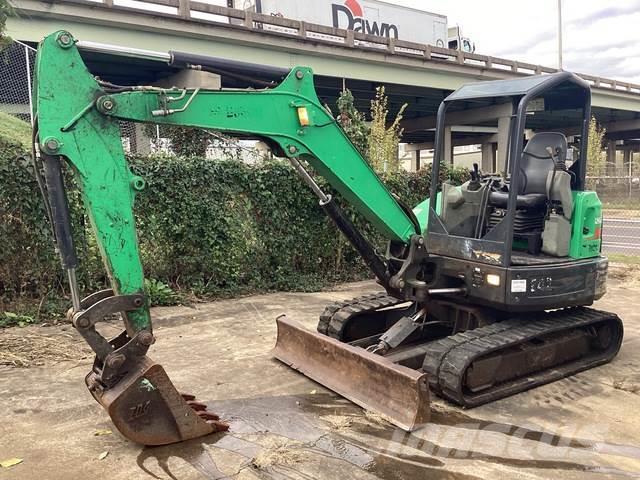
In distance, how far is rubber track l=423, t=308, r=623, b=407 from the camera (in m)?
4.34

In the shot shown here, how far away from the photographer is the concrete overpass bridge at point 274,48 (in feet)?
48.8

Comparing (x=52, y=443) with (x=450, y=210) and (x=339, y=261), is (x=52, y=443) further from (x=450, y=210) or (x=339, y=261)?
(x=339, y=261)

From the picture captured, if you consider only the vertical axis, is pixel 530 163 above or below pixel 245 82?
below

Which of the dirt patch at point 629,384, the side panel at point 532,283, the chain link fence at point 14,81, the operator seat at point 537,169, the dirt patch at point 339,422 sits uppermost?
the chain link fence at point 14,81

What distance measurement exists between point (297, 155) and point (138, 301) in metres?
1.51

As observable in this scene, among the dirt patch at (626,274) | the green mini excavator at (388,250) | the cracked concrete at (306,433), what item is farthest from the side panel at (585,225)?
the dirt patch at (626,274)

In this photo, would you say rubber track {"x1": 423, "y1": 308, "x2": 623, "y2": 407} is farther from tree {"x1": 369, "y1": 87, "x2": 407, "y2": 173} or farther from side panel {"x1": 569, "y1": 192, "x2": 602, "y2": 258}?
tree {"x1": 369, "y1": 87, "x2": 407, "y2": 173}

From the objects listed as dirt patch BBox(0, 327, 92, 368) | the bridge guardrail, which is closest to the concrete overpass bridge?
the bridge guardrail

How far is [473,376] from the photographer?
14.6ft

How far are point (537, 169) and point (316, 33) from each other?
1638 cm

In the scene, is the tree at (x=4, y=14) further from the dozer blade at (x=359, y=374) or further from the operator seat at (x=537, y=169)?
the operator seat at (x=537, y=169)

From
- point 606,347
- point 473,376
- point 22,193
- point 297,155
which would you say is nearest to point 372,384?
point 473,376

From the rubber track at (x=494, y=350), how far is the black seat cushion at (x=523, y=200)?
102 cm

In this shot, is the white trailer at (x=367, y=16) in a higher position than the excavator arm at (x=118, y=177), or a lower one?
higher
